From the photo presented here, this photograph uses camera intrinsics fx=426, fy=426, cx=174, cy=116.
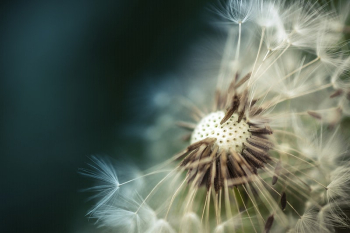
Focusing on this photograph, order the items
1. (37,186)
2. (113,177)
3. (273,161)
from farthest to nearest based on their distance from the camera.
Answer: (37,186) → (113,177) → (273,161)

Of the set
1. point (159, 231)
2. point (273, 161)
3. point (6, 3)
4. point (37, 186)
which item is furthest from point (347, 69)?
point (6, 3)

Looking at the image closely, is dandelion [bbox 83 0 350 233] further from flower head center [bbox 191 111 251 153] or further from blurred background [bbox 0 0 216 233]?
blurred background [bbox 0 0 216 233]

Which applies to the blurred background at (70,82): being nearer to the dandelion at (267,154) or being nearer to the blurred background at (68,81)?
the blurred background at (68,81)

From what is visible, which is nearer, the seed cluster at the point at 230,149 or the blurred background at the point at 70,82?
the seed cluster at the point at 230,149

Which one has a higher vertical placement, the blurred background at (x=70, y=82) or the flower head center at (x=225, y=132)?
the blurred background at (x=70, y=82)

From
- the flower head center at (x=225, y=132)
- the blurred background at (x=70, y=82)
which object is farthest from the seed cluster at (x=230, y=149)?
the blurred background at (x=70, y=82)

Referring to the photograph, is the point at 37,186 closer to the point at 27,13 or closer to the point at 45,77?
the point at 45,77

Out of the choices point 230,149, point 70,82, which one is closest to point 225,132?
point 230,149
